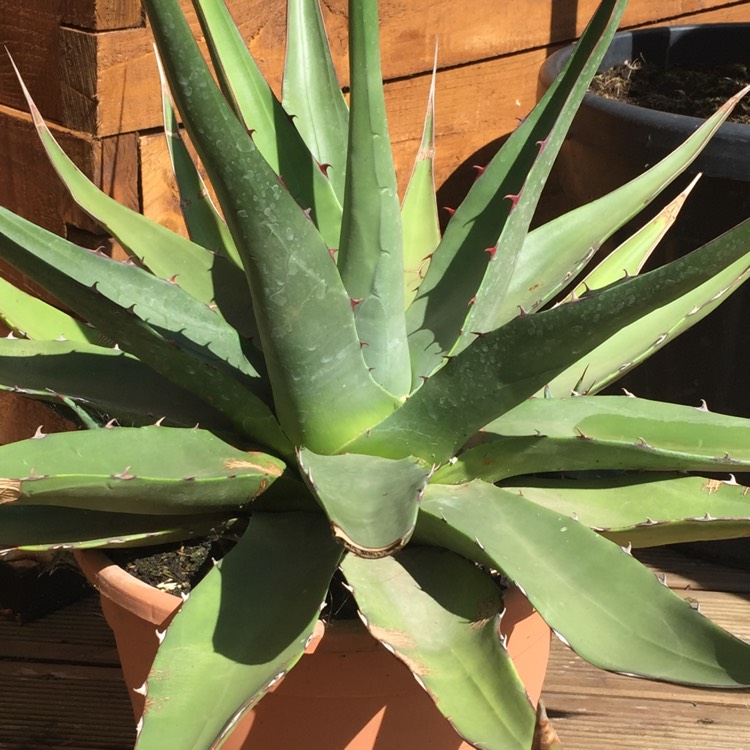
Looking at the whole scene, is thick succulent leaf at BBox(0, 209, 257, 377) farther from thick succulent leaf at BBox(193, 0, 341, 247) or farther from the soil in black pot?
the soil in black pot

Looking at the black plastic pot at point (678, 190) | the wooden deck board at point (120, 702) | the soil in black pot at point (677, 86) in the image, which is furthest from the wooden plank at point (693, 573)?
the soil in black pot at point (677, 86)

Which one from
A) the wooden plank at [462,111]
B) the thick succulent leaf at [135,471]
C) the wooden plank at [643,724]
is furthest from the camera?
the wooden plank at [462,111]

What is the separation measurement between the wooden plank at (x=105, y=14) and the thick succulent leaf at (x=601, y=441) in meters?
0.73

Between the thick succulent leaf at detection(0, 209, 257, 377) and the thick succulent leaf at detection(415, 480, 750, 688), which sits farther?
the thick succulent leaf at detection(0, 209, 257, 377)

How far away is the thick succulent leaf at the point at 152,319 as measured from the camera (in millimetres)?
776

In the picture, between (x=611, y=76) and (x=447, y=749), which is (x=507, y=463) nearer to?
(x=447, y=749)

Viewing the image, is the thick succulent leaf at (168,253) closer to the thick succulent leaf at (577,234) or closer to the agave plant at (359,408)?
the agave plant at (359,408)

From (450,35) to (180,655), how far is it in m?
1.18

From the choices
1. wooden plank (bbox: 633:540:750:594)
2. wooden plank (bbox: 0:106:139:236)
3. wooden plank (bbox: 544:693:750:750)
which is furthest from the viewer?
wooden plank (bbox: 633:540:750:594)

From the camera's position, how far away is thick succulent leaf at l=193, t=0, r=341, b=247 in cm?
93

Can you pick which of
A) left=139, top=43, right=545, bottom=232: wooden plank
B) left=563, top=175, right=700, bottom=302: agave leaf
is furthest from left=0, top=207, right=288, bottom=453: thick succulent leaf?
left=139, top=43, right=545, bottom=232: wooden plank

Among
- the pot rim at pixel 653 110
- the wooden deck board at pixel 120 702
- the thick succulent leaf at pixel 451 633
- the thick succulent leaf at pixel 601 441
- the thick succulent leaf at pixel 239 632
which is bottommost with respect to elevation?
the wooden deck board at pixel 120 702

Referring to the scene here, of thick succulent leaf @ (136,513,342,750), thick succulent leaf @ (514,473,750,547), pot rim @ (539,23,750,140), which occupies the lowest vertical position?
thick succulent leaf @ (136,513,342,750)

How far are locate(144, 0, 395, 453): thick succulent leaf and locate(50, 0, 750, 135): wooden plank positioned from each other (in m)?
0.63
